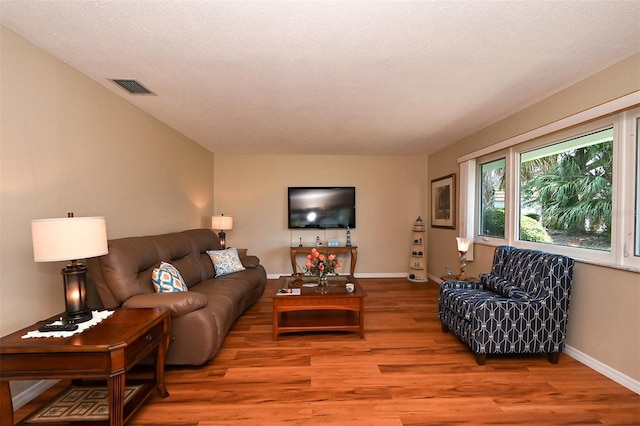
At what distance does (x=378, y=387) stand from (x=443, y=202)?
12.2ft

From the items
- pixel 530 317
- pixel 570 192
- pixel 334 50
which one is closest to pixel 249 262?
pixel 334 50

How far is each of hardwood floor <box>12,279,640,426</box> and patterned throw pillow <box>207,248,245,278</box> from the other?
1099 mm

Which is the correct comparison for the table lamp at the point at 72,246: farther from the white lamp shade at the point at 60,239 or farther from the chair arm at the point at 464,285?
the chair arm at the point at 464,285

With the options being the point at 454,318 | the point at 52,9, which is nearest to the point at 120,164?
the point at 52,9

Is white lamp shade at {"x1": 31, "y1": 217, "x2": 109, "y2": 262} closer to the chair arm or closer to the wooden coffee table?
the wooden coffee table

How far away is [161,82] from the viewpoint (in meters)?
2.50

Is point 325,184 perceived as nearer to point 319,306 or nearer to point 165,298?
point 319,306

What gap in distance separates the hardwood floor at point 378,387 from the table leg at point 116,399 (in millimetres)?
335

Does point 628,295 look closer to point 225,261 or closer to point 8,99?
point 225,261

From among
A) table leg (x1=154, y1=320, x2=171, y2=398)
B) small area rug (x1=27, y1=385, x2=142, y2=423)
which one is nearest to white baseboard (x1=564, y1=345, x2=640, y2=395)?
table leg (x1=154, y1=320, x2=171, y2=398)

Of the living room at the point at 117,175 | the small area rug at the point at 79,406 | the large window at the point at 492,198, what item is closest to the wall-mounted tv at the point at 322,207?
the living room at the point at 117,175

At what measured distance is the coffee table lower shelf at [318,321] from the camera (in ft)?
9.68

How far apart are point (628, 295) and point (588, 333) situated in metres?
0.51

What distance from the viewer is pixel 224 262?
155 inches
